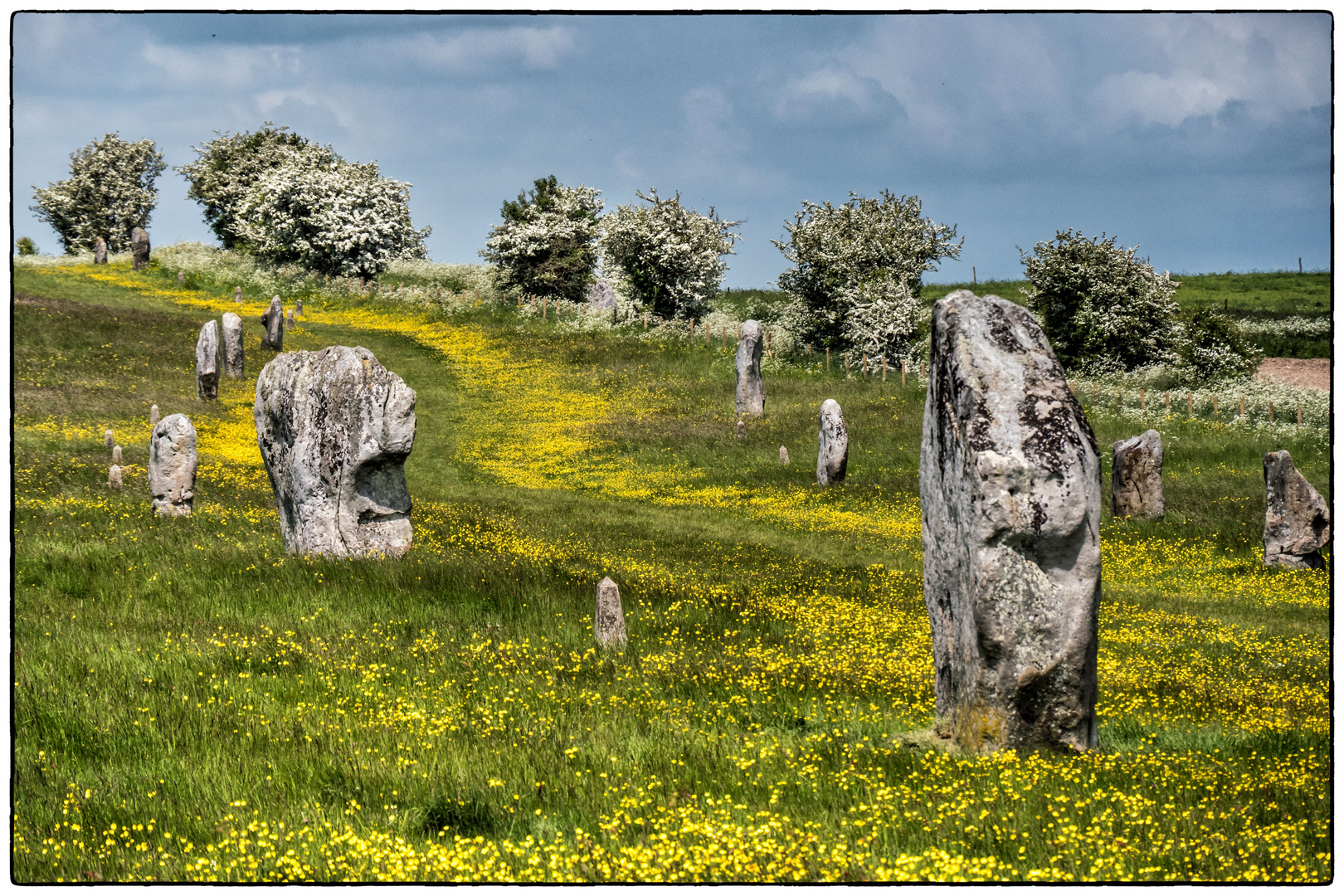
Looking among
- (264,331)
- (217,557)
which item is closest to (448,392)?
(264,331)

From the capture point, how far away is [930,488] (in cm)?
1151

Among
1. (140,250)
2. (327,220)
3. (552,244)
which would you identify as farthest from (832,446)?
(140,250)

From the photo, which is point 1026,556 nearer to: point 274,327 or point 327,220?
point 274,327

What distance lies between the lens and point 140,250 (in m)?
87.6

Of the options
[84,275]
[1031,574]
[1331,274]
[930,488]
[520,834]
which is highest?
[84,275]

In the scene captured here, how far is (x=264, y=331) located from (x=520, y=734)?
5847 centimetres

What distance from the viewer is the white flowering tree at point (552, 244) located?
7875 cm

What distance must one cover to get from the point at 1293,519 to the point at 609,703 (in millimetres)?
20421

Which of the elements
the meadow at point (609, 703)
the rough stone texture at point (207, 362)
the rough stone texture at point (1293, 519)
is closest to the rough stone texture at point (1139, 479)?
the meadow at point (609, 703)

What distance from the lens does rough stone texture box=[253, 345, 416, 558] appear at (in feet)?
67.9

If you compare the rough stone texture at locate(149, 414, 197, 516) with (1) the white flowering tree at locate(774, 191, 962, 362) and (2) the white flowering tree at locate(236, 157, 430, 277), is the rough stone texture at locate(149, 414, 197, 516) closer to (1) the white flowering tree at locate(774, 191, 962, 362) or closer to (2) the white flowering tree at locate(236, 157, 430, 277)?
(1) the white flowering tree at locate(774, 191, 962, 362)

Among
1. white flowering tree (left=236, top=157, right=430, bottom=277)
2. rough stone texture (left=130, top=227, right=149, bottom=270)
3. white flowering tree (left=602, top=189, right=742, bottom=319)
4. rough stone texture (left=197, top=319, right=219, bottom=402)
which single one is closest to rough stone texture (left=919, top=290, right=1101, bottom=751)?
rough stone texture (left=197, top=319, right=219, bottom=402)

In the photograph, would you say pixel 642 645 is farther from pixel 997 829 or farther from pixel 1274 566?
pixel 1274 566

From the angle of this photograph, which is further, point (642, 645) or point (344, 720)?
point (642, 645)
